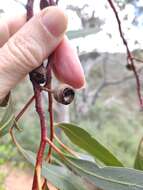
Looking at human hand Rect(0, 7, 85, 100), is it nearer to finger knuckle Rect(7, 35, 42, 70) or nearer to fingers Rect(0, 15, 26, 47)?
finger knuckle Rect(7, 35, 42, 70)

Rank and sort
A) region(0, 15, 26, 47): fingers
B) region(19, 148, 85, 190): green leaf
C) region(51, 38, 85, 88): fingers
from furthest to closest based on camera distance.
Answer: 1. region(0, 15, 26, 47): fingers
2. region(51, 38, 85, 88): fingers
3. region(19, 148, 85, 190): green leaf

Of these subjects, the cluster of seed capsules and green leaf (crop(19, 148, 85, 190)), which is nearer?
the cluster of seed capsules

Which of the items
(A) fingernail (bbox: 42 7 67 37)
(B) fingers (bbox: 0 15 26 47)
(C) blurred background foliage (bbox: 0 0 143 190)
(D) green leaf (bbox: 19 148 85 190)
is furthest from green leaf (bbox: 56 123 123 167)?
(C) blurred background foliage (bbox: 0 0 143 190)

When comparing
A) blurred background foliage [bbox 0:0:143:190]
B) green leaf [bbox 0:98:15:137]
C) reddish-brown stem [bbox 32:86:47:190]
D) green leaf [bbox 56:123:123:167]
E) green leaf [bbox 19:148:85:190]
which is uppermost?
reddish-brown stem [bbox 32:86:47:190]

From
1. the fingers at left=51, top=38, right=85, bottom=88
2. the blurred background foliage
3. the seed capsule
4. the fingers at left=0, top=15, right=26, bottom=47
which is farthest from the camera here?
the blurred background foliage

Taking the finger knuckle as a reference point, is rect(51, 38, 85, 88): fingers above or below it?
below

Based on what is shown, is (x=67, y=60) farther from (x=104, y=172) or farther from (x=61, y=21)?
(x=104, y=172)

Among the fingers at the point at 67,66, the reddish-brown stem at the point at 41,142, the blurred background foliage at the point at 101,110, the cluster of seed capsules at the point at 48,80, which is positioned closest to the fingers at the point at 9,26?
the fingers at the point at 67,66
